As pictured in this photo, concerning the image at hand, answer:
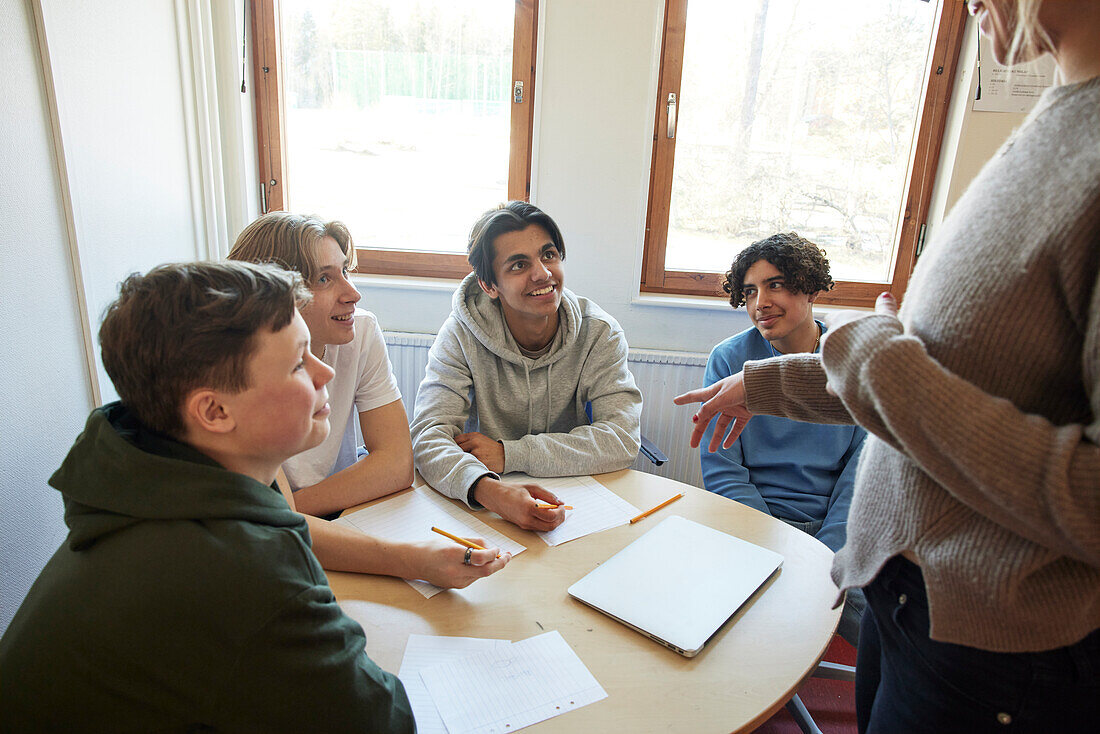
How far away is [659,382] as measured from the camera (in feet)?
8.69

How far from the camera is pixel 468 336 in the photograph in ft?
6.08

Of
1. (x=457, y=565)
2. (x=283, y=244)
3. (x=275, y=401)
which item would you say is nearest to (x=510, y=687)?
(x=457, y=565)

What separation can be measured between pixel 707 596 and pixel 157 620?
0.80 meters

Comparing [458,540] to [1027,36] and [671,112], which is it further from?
[671,112]

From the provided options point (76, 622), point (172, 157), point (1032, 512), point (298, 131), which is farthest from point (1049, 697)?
point (298, 131)

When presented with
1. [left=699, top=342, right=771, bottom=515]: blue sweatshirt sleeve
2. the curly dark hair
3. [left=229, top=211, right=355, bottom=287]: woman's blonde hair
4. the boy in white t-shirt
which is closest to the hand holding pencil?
the boy in white t-shirt

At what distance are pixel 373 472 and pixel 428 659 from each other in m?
0.58

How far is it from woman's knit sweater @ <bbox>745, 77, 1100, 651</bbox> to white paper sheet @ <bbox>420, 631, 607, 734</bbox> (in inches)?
18.1

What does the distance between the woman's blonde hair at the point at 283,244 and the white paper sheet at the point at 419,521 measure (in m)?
0.54

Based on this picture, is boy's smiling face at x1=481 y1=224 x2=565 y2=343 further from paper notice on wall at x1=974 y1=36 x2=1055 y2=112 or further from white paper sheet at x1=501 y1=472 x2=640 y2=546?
paper notice on wall at x1=974 y1=36 x2=1055 y2=112

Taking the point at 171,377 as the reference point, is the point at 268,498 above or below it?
below

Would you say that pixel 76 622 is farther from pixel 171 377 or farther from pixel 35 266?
pixel 35 266

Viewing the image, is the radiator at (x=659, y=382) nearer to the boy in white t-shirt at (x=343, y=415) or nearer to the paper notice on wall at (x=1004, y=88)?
the boy in white t-shirt at (x=343, y=415)

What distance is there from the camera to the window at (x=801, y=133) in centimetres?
246
